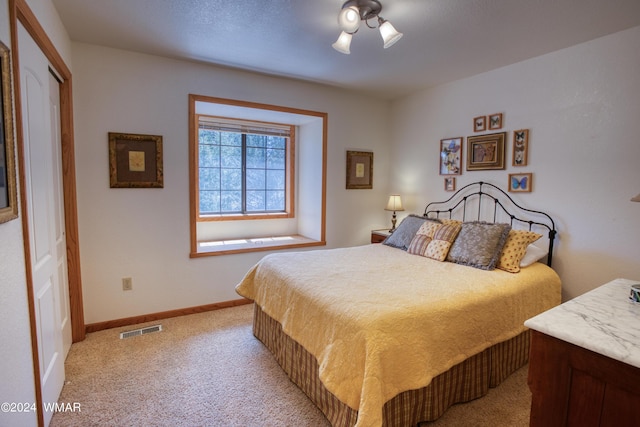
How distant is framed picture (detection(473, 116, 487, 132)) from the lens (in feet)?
10.2

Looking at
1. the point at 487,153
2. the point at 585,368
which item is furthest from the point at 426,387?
the point at 487,153

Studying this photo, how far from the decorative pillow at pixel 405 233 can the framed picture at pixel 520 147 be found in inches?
37.9

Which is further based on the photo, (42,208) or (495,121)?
(495,121)

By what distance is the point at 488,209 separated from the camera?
318 centimetres

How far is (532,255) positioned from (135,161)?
11.2ft

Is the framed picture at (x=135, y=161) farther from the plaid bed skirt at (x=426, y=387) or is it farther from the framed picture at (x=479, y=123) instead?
the framed picture at (x=479, y=123)

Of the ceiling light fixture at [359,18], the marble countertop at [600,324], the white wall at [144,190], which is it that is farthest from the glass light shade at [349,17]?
the marble countertop at [600,324]

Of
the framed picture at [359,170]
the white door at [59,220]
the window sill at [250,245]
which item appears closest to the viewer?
the white door at [59,220]

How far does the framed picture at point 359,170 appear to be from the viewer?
4.03 m

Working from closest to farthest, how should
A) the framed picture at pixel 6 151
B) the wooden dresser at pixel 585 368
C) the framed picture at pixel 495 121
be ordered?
the wooden dresser at pixel 585 368 → the framed picture at pixel 6 151 → the framed picture at pixel 495 121

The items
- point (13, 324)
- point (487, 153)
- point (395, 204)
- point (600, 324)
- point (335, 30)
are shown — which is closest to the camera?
point (600, 324)

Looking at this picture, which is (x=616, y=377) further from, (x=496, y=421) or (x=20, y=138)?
(x=20, y=138)

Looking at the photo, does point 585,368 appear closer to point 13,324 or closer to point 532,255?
point 532,255

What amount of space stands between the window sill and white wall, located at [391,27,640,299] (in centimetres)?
211
